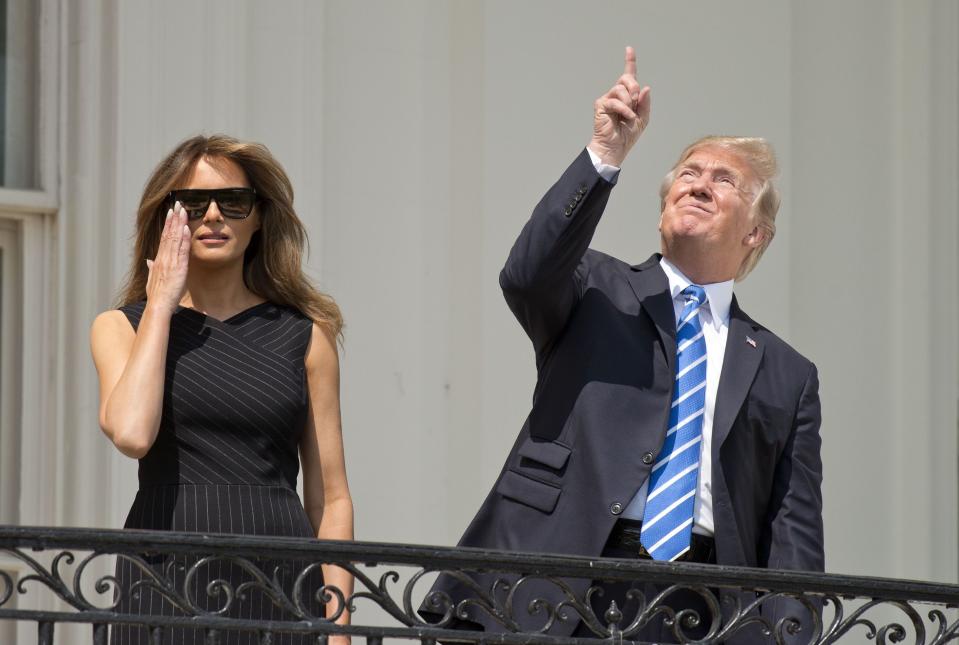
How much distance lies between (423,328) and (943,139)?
2.29 m

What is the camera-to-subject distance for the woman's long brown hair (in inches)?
148

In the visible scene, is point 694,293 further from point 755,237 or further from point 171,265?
point 171,265

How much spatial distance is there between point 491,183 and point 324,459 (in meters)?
1.82

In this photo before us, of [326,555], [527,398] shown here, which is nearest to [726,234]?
[326,555]

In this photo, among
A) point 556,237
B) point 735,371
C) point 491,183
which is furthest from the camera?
point 491,183

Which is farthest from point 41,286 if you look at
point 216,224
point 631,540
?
point 631,540

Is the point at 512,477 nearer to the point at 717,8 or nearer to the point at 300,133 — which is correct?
the point at 300,133

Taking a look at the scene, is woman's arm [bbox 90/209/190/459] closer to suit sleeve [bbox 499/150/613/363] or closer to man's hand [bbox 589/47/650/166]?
suit sleeve [bbox 499/150/613/363]

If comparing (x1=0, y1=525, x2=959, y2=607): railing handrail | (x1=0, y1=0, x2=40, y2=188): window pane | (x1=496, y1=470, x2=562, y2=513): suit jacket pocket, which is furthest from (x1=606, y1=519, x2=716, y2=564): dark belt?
(x1=0, y1=0, x2=40, y2=188): window pane

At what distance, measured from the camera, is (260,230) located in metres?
3.88

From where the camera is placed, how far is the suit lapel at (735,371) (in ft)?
11.9

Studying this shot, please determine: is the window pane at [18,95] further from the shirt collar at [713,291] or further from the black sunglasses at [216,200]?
the shirt collar at [713,291]

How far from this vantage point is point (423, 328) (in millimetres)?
5352

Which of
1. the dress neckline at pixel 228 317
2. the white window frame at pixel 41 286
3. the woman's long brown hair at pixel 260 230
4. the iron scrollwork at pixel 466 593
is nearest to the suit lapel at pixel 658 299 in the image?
the iron scrollwork at pixel 466 593
